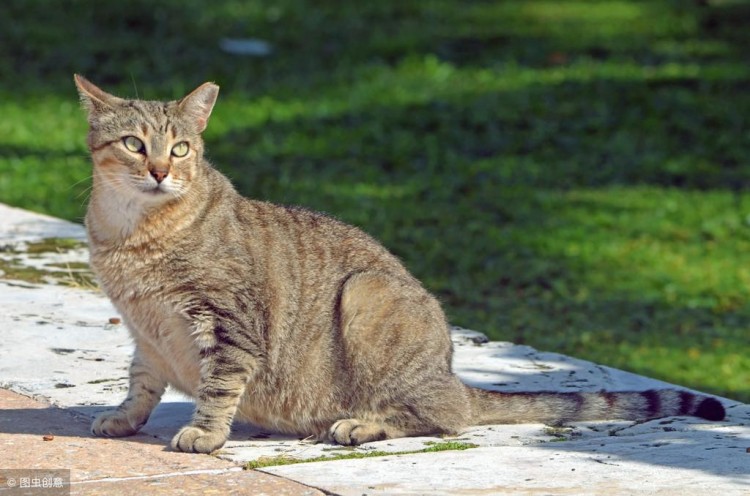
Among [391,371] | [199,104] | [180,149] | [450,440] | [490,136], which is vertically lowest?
[450,440]

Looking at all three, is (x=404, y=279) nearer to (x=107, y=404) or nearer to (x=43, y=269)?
(x=107, y=404)

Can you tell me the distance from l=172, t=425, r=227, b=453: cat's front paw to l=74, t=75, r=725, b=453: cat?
1cm

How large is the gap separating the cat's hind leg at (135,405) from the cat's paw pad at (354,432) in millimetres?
654

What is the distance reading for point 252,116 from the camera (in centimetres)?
1351

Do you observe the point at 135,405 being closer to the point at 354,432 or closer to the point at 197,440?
the point at 197,440

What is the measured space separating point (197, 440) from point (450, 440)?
0.91 metres

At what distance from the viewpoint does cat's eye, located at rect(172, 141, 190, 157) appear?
189 inches

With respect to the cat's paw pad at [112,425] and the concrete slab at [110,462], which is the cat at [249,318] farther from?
the concrete slab at [110,462]

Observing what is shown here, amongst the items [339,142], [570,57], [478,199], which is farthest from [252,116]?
[570,57]

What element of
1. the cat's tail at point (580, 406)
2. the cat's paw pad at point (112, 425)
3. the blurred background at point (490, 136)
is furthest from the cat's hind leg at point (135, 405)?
the blurred background at point (490, 136)

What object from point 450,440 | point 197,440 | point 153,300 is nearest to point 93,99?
point 153,300

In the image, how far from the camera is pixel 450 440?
15.9 feet

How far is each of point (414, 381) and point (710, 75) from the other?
36.0 feet

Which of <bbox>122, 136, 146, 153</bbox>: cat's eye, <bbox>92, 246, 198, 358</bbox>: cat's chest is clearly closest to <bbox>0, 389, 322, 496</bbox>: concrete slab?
<bbox>92, 246, 198, 358</bbox>: cat's chest
